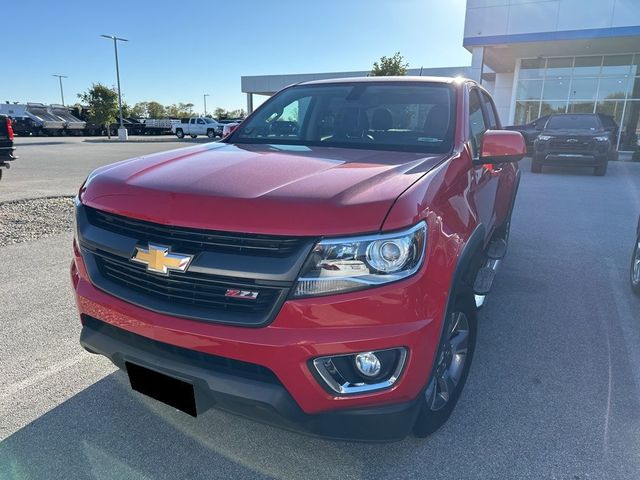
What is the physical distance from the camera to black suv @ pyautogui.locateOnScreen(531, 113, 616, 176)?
13023mm

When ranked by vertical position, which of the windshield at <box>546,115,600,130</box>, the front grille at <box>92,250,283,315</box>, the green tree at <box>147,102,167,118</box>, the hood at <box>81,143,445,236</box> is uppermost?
the green tree at <box>147,102,167,118</box>

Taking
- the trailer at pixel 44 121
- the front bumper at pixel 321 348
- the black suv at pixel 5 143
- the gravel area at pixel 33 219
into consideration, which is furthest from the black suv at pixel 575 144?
the trailer at pixel 44 121

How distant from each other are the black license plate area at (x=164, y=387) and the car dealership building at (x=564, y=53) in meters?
20.0

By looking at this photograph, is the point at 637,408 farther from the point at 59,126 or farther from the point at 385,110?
the point at 59,126

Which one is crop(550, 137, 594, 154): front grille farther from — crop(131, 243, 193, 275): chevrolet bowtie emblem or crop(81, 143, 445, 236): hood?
crop(131, 243, 193, 275): chevrolet bowtie emblem

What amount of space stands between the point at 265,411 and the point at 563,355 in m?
2.35

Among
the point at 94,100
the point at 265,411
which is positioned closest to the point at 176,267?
the point at 265,411

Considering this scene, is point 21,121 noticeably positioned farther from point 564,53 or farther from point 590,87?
point 590,87

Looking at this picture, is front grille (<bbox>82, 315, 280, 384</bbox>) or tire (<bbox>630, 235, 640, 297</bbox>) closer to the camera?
front grille (<bbox>82, 315, 280, 384</bbox>)

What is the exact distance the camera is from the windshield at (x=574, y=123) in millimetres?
13594

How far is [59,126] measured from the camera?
3653cm

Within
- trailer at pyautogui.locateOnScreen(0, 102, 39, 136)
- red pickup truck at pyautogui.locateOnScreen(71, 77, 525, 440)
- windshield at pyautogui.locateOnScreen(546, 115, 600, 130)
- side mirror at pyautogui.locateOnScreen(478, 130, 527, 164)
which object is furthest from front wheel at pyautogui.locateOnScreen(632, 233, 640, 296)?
trailer at pyautogui.locateOnScreen(0, 102, 39, 136)

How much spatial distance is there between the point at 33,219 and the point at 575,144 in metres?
13.2

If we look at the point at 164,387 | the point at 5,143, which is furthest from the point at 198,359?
the point at 5,143
